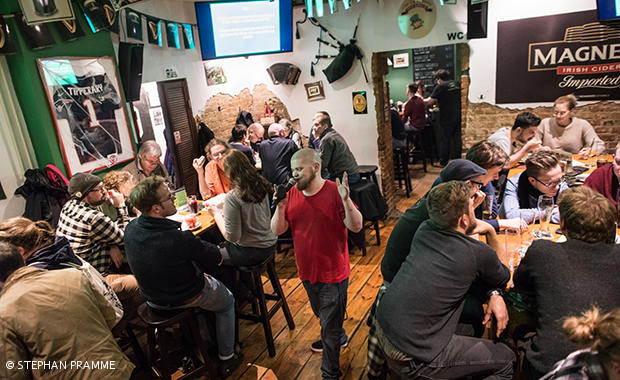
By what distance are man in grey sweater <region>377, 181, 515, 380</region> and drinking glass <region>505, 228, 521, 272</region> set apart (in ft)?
0.96

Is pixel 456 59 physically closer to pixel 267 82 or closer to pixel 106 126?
pixel 267 82

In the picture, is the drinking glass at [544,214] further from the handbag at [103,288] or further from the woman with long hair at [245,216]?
the handbag at [103,288]

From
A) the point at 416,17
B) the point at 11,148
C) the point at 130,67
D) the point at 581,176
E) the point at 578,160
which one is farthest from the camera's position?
the point at 416,17

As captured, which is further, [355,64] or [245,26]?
[355,64]

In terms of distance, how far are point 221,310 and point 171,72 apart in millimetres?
3486

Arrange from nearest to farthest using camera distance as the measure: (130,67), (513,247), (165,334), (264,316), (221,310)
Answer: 1. (513,247)
2. (165,334)
3. (221,310)
4. (264,316)
5. (130,67)

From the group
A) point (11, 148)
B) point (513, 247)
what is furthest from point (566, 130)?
point (11, 148)

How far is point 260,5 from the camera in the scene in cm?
518

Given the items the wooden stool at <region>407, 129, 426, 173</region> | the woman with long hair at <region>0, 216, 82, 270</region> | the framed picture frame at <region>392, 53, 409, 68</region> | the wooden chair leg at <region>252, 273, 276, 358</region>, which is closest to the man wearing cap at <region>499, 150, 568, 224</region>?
the wooden chair leg at <region>252, 273, 276, 358</region>

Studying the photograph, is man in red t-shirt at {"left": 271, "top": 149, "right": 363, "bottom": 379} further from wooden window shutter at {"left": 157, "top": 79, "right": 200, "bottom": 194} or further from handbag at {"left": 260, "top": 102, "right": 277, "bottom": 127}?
handbag at {"left": 260, "top": 102, "right": 277, "bottom": 127}

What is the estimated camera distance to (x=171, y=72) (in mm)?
5039

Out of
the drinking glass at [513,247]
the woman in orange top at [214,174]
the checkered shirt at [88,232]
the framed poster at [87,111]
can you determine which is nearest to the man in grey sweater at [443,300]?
the drinking glass at [513,247]

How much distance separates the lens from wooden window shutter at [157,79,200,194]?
504cm

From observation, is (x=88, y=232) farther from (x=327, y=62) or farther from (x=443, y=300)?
(x=327, y=62)
